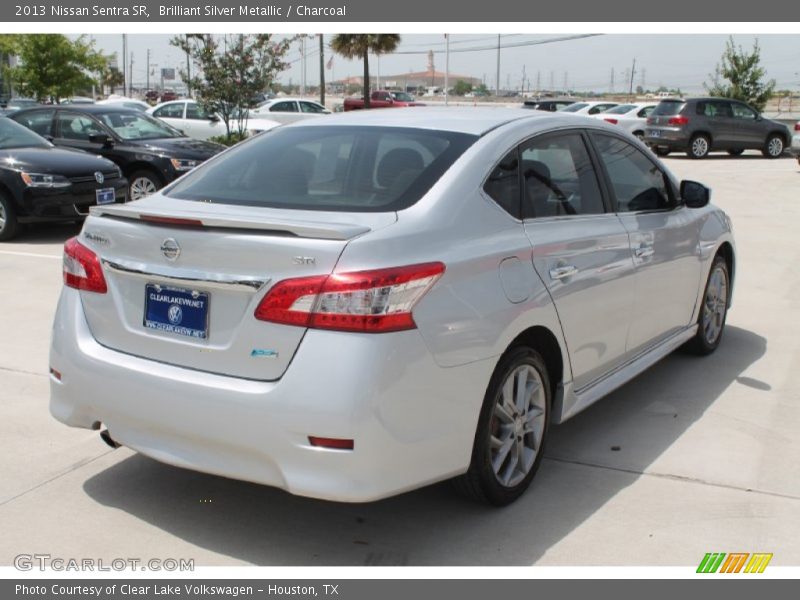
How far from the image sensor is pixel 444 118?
447cm

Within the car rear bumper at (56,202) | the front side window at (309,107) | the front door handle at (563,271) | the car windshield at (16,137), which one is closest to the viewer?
the front door handle at (563,271)

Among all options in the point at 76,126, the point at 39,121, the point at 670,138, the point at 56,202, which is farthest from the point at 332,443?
the point at 670,138

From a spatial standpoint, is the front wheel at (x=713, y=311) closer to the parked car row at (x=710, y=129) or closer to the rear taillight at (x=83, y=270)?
the rear taillight at (x=83, y=270)

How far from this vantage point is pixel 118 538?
3.77 m

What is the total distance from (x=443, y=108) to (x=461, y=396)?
6.60 ft

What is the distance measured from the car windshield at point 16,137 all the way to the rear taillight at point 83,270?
819cm

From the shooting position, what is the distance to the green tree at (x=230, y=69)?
19.8 meters

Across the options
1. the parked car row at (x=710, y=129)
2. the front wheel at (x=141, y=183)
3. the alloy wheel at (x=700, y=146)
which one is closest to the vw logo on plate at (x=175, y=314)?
the front wheel at (x=141, y=183)

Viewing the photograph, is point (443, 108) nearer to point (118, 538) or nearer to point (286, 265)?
point (286, 265)

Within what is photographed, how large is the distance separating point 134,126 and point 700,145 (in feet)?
55.3

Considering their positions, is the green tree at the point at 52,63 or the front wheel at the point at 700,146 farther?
the green tree at the point at 52,63

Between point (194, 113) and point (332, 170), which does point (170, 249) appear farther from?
point (194, 113)

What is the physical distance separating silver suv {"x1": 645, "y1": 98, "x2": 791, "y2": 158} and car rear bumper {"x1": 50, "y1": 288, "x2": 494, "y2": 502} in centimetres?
2324

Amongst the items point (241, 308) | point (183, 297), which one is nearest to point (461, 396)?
point (241, 308)
